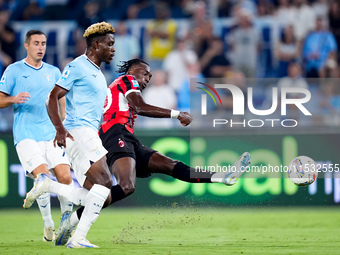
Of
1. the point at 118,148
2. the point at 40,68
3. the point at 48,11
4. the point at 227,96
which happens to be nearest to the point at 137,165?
the point at 118,148

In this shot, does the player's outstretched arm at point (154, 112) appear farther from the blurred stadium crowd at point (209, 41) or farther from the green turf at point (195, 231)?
the blurred stadium crowd at point (209, 41)

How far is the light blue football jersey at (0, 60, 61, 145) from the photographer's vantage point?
27.5ft

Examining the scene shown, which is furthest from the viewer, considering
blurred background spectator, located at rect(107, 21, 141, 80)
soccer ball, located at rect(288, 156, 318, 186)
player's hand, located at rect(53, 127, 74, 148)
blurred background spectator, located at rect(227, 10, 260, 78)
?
blurred background spectator, located at rect(107, 21, 141, 80)

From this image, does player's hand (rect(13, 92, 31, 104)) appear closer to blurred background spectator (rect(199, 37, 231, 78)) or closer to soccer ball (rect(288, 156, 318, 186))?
soccer ball (rect(288, 156, 318, 186))

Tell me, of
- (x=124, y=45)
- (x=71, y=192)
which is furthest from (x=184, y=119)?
(x=124, y=45)

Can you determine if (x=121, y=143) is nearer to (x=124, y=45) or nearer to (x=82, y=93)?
(x=82, y=93)

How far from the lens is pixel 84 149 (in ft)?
23.5

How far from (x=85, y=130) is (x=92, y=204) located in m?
0.79

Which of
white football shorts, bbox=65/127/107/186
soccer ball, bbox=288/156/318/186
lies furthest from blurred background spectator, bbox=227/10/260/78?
white football shorts, bbox=65/127/107/186

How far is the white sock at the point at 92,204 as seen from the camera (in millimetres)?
7078

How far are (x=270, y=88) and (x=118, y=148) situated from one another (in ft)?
17.2

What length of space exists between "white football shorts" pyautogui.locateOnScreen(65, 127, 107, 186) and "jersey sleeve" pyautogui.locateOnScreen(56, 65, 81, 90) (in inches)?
19.0

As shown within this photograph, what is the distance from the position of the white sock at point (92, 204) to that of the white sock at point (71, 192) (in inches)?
6.8

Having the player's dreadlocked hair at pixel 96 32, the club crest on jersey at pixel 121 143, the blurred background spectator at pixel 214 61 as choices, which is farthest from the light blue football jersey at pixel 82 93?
the blurred background spectator at pixel 214 61
